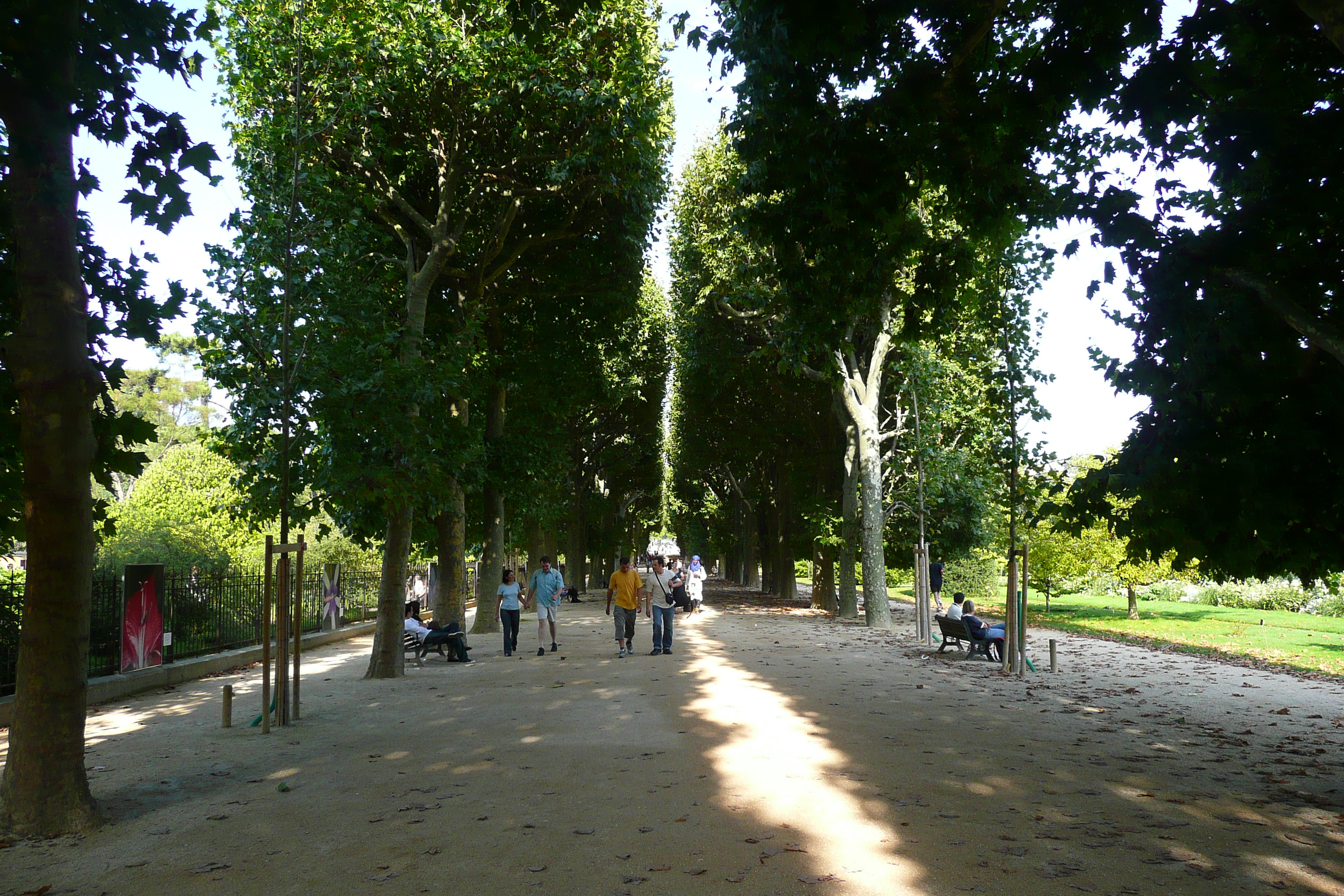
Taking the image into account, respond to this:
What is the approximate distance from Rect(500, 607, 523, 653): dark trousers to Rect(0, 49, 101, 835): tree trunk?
11.0 m

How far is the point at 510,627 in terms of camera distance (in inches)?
683

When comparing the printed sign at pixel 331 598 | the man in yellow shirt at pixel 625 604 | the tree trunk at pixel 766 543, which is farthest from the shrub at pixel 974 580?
the printed sign at pixel 331 598

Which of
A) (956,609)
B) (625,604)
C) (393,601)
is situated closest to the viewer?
(393,601)

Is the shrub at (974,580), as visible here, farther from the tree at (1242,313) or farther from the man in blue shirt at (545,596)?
the tree at (1242,313)

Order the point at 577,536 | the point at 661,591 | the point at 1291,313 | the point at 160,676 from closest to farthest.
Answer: the point at 1291,313 → the point at 160,676 → the point at 661,591 → the point at 577,536

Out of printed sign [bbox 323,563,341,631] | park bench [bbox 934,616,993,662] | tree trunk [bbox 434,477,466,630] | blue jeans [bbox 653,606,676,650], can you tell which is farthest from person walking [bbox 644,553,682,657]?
printed sign [bbox 323,563,341,631]

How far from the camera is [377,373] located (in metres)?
11.9

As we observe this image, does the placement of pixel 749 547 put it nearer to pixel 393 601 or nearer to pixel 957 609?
pixel 957 609

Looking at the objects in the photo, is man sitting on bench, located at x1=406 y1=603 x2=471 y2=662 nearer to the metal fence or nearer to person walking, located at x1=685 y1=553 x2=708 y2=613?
the metal fence

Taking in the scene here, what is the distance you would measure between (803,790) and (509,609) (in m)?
11.2

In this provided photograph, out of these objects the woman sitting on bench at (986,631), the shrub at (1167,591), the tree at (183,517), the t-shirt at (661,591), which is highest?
the tree at (183,517)

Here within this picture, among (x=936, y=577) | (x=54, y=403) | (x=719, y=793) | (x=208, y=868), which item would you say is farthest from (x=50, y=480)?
(x=936, y=577)

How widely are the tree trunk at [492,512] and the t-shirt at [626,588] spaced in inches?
183

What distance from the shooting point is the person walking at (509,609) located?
55.8 feet
